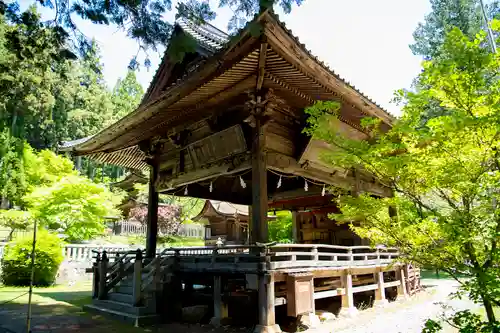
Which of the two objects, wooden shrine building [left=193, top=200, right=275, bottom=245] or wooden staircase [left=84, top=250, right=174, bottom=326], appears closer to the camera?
wooden staircase [left=84, top=250, right=174, bottom=326]

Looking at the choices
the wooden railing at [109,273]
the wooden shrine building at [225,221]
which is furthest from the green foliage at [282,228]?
the wooden railing at [109,273]

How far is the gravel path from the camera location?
24.8 ft

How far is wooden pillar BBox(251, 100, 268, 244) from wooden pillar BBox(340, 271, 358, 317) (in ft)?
10.6

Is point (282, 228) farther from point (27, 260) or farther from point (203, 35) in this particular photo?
point (203, 35)

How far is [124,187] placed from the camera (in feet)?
111

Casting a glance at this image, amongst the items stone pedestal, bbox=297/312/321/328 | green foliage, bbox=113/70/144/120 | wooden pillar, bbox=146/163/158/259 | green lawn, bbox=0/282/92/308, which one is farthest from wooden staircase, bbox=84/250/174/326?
green foliage, bbox=113/70/144/120

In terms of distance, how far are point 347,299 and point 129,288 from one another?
604cm

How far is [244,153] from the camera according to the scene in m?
8.52

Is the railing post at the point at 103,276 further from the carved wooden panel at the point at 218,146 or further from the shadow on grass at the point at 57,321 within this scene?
the carved wooden panel at the point at 218,146

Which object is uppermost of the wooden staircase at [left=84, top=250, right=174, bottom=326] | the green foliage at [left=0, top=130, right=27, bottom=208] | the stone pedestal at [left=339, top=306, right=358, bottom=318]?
the green foliage at [left=0, top=130, right=27, bottom=208]

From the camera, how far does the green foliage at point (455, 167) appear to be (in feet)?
13.1

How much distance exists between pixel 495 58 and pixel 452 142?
1090mm

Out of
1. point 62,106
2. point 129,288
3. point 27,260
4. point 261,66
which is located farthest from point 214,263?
point 62,106

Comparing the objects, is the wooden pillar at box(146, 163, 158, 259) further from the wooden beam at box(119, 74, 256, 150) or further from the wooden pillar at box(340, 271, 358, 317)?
the wooden pillar at box(340, 271, 358, 317)
